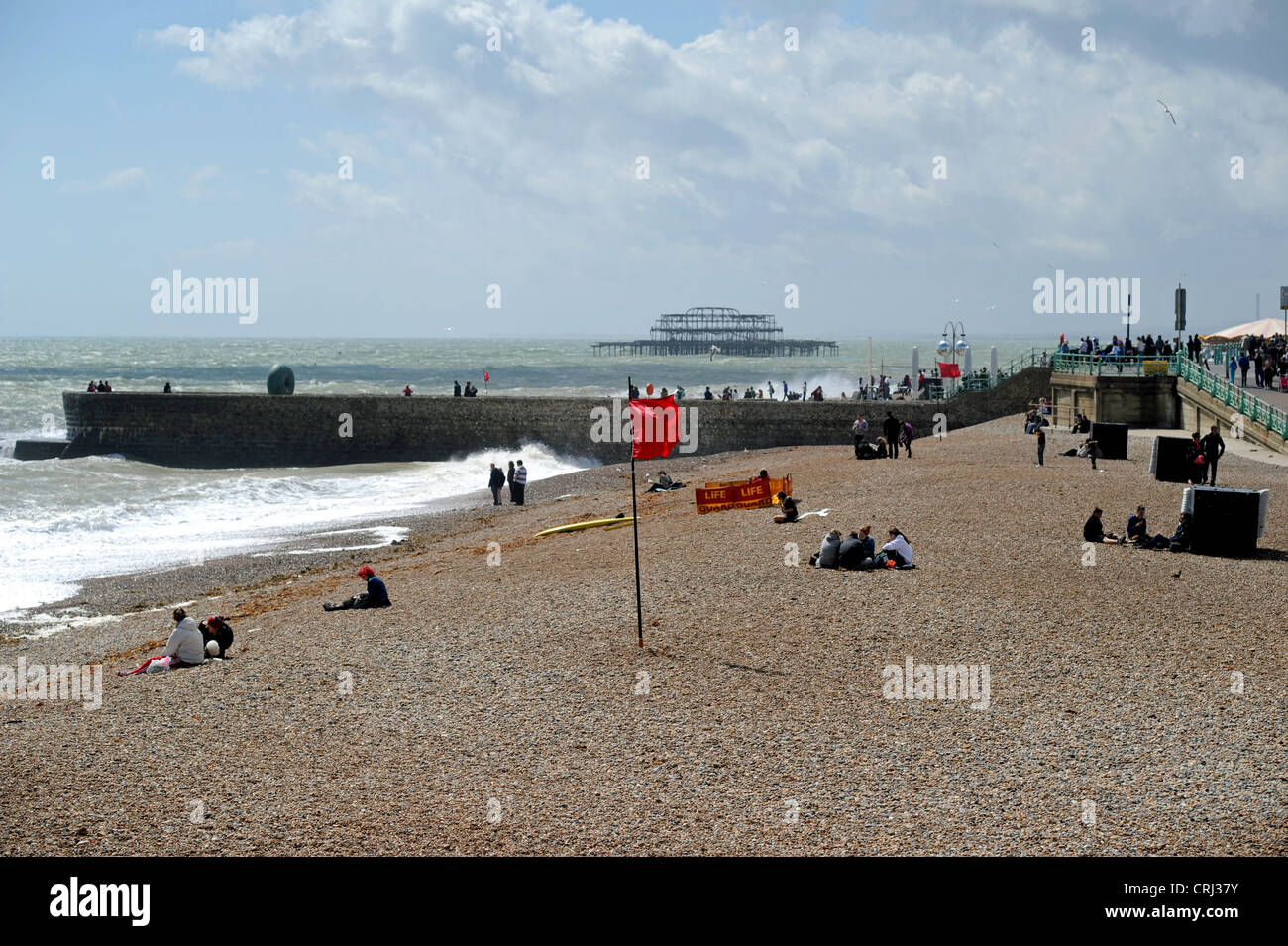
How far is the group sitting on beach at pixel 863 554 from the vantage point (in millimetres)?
15180

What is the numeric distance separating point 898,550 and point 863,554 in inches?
18.1

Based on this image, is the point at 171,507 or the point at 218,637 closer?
the point at 218,637

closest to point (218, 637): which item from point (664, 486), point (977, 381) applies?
point (664, 486)

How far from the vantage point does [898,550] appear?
15.3 m

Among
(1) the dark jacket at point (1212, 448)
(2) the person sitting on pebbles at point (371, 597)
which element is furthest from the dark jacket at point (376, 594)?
(1) the dark jacket at point (1212, 448)

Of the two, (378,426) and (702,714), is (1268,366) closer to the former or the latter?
(702,714)

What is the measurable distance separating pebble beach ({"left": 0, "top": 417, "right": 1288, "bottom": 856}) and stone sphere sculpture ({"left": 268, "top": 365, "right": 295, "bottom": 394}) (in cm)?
3129

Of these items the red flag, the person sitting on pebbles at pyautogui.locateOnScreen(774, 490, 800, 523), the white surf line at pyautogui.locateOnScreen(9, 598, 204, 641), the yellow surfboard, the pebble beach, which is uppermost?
the red flag

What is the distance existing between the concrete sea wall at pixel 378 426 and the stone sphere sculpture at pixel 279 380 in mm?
2458

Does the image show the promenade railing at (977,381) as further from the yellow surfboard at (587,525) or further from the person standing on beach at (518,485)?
the yellow surfboard at (587,525)

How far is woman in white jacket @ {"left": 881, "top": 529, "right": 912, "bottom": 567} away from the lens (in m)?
15.2

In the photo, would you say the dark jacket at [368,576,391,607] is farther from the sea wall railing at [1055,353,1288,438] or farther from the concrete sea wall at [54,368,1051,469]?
the concrete sea wall at [54,368,1051,469]

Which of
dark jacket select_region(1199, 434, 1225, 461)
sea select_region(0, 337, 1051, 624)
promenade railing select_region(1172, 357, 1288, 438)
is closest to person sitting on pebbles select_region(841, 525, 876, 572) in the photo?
dark jacket select_region(1199, 434, 1225, 461)
